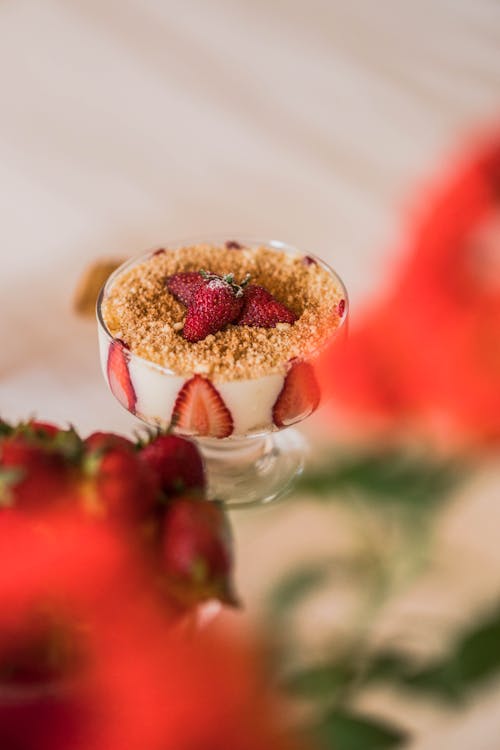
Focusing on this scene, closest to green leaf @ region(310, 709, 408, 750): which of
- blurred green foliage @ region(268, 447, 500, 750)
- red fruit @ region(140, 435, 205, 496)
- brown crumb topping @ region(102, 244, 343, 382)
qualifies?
blurred green foliage @ region(268, 447, 500, 750)

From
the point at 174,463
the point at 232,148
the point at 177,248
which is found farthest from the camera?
the point at 232,148

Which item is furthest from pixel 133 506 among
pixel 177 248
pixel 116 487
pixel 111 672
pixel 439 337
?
pixel 439 337

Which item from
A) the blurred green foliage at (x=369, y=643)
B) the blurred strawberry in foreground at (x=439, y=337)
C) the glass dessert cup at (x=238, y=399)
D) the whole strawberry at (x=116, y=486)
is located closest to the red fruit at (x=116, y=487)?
the whole strawberry at (x=116, y=486)

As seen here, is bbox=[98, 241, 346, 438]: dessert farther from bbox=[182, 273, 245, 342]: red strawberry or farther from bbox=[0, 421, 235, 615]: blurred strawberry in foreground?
bbox=[0, 421, 235, 615]: blurred strawberry in foreground

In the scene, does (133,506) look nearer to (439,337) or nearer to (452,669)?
(452,669)

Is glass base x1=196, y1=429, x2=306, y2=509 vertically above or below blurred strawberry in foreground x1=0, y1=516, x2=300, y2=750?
above

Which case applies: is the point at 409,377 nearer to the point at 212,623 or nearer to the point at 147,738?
the point at 212,623
